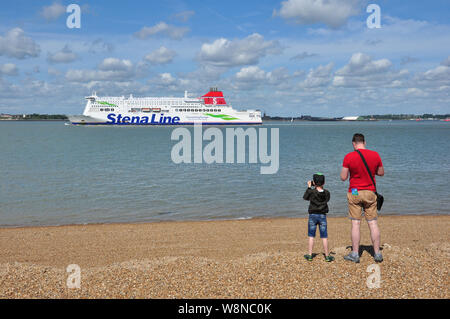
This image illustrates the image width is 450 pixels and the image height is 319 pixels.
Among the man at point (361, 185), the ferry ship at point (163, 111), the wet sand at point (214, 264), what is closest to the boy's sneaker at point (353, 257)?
the man at point (361, 185)

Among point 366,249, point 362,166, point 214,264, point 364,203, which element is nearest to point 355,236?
point 364,203

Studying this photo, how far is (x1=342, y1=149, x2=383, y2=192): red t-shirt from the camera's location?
5.50 meters

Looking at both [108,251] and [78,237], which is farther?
[78,237]

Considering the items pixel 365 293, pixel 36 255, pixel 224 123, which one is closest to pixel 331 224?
pixel 365 293

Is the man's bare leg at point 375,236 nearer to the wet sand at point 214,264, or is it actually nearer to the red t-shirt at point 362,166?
the wet sand at point 214,264

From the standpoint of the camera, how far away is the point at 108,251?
746 cm

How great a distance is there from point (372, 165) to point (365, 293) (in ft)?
6.25

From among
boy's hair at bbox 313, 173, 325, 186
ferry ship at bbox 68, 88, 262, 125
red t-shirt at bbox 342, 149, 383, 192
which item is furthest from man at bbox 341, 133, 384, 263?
ferry ship at bbox 68, 88, 262, 125

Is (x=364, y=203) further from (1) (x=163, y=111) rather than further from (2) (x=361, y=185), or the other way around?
(1) (x=163, y=111)

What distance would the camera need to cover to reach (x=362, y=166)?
5520mm

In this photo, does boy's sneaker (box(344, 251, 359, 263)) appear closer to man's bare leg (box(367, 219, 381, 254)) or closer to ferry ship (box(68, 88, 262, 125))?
man's bare leg (box(367, 219, 381, 254))

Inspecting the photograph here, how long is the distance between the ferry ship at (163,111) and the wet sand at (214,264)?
9157 centimetres

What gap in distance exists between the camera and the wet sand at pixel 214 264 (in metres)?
4.66
